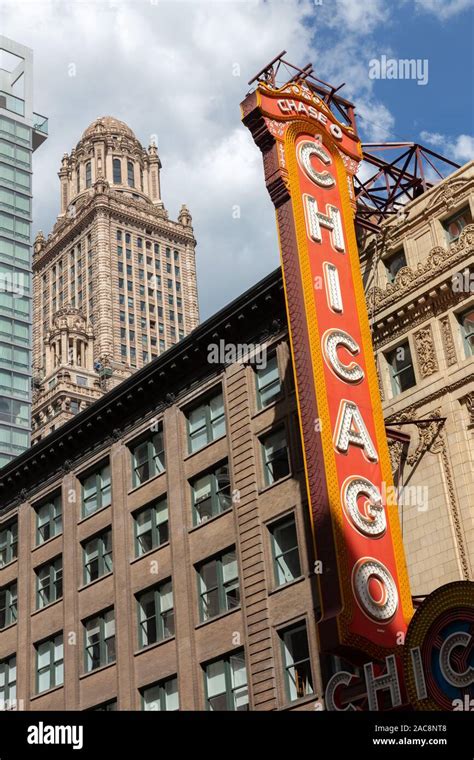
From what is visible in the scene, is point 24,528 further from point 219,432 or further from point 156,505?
point 219,432

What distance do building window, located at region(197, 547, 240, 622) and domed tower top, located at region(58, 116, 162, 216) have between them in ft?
453

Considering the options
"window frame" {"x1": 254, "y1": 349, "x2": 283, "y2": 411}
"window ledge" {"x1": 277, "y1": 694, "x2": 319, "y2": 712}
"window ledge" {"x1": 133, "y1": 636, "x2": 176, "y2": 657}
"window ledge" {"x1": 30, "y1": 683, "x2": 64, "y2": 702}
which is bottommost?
"window ledge" {"x1": 277, "y1": 694, "x2": 319, "y2": 712}

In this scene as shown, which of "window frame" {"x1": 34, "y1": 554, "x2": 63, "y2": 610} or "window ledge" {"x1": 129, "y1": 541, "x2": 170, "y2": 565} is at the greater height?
"window frame" {"x1": 34, "y1": 554, "x2": 63, "y2": 610}

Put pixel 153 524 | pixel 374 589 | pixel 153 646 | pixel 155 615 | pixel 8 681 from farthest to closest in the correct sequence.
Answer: pixel 8 681
pixel 153 524
pixel 155 615
pixel 153 646
pixel 374 589

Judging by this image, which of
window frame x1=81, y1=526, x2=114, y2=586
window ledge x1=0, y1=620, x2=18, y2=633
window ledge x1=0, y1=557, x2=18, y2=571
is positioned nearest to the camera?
window frame x1=81, y1=526, x2=114, y2=586

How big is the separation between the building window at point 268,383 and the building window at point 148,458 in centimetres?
597

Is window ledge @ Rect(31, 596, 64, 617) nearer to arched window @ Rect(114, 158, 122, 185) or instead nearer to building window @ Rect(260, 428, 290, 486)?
building window @ Rect(260, 428, 290, 486)

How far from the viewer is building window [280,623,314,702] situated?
3644 cm

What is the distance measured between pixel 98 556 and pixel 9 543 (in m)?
8.09

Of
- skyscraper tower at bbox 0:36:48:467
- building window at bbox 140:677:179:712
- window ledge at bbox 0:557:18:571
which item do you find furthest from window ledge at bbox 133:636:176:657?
skyscraper tower at bbox 0:36:48:467

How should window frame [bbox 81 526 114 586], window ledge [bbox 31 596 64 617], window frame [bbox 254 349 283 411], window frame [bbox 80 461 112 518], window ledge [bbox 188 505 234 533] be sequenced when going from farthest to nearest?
1. window ledge [bbox 31 596 64 617]
2. window frame [bbox 80 461 112 518]
3. window frame [bbox 81 526 114 586]
4. window ledge [bbox 188 505 234 533]
5. window frame [bbox 254 349 283 411]

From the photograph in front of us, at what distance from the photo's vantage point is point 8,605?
52.5 metres

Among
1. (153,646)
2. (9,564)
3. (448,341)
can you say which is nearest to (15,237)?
(9,564)

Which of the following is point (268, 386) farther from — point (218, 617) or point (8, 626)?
point (8, 626)
